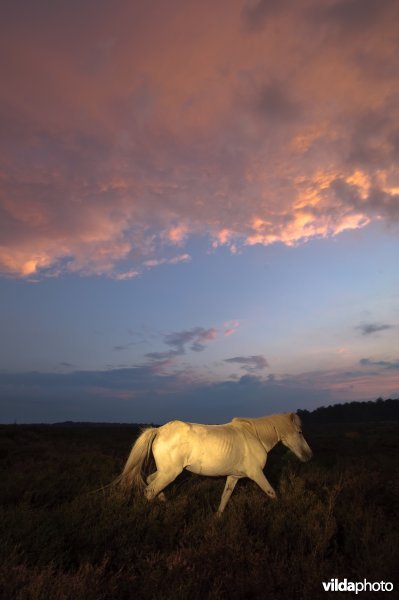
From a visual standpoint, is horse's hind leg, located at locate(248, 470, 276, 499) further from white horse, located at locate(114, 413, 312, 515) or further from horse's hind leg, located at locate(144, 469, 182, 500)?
horse's hind leg, located at locate(144, 469, 182, 500)

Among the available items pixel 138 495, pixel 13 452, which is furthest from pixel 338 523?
pixel 13 452

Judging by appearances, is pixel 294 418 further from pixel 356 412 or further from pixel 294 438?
pixel 356 412

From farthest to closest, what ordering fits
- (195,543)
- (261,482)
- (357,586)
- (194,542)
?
(261,482)
(194,542)
(195,543)
(357,586)

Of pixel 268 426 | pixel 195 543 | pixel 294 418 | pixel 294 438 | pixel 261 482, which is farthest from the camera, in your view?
pixel 294 418

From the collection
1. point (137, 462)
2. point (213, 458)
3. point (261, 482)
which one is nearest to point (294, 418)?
point (261, 482)

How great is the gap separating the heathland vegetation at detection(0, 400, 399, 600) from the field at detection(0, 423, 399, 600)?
1 centimetres

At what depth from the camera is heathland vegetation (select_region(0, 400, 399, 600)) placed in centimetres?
343

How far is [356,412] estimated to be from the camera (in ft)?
323

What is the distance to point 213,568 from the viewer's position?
Answer: 12.5 feet

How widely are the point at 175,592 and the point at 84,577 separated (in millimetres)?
821

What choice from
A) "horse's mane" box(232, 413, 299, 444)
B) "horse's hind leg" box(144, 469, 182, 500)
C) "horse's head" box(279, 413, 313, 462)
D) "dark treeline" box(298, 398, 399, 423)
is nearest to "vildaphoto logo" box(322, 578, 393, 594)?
"horse's hind leg" box(144, 469, 182, 500)

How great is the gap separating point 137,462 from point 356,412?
104m

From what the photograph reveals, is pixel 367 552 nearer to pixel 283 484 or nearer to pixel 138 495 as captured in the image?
pixel 283 484

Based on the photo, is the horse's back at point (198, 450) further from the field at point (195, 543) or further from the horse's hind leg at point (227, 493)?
the field at point (195, 543)
